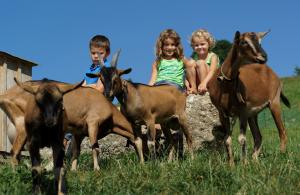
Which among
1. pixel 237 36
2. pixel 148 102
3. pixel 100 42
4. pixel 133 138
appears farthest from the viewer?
pixel 100 42

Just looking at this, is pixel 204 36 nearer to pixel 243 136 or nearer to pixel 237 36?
pixel 237 36

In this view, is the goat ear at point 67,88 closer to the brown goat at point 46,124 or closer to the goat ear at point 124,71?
the brown goat at point 46,124

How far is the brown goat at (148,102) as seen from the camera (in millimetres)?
9337

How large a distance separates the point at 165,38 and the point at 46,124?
16.0ft

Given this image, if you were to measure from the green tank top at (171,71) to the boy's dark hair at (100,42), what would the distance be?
1170 millimetres

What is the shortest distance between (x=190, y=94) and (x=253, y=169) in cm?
450

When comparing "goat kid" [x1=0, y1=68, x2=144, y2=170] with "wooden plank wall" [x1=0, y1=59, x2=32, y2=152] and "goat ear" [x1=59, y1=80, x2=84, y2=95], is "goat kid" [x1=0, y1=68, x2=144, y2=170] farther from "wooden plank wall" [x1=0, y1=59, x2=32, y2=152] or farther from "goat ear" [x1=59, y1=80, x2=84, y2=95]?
"wooden plank wall" [x1=0, y1=59, x2=32, y2=152]

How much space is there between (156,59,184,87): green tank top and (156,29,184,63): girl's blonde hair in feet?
0.41

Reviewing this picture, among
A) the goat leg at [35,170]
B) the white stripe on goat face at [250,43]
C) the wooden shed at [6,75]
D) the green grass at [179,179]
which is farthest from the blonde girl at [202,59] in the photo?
the wooden shed at [6,75]

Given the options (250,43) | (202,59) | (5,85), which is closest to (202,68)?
(202,59)

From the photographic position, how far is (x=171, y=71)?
10922 mm

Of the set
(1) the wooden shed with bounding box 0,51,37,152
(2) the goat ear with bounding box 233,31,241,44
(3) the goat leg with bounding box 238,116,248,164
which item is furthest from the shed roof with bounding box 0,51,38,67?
(3) the goat leg with bounding box 238,116,248,164

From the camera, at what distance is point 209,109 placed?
11.6 metres

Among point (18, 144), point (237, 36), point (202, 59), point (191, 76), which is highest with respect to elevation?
point (202, 59)
